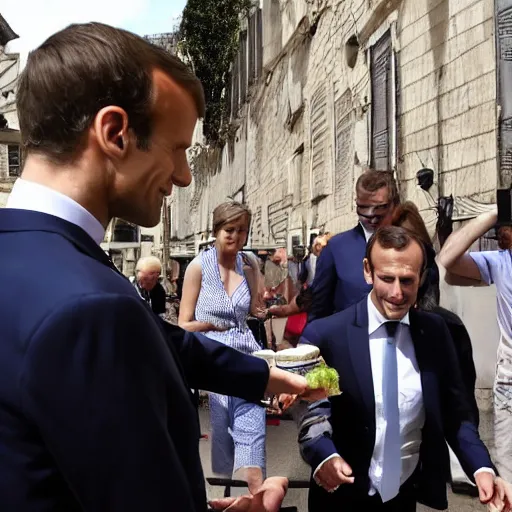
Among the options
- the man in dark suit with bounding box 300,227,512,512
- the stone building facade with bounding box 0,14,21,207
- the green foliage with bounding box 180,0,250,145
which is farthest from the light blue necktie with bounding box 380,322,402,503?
the stone building facade with bounding box 0,14,21,207

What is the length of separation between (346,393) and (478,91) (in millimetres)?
4142

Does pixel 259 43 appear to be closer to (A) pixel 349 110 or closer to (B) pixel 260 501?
(A) pixel 349 110

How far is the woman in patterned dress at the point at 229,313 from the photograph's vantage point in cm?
372

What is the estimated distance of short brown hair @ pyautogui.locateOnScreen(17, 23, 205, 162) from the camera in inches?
38.0

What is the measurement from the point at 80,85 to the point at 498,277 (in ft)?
10.7

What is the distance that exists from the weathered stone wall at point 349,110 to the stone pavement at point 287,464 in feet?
7.91

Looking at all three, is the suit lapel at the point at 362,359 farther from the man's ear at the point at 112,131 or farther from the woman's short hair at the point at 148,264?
the woman's short hair at the point at 148,264

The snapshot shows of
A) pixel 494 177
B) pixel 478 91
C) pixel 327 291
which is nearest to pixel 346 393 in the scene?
pixel 327 291

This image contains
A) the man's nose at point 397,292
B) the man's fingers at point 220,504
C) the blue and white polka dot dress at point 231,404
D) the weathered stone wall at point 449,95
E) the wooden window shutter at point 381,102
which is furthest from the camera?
the wooden window shutter at point 381,102

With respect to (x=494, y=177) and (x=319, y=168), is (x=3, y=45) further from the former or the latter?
(x=494, y=177)

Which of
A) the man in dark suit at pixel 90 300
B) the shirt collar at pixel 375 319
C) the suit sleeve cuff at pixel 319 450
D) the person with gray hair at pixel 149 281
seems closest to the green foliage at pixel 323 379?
the suit sleeve cuff at pixel 319 450

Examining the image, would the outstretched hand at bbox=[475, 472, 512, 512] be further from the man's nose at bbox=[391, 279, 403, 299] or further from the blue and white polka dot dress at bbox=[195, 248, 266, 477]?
the blue and white polka dot dress at bbox=[195, 248, 266, 477]

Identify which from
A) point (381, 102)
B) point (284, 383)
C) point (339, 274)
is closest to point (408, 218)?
point (339, 274)

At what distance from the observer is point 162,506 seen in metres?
0.87
